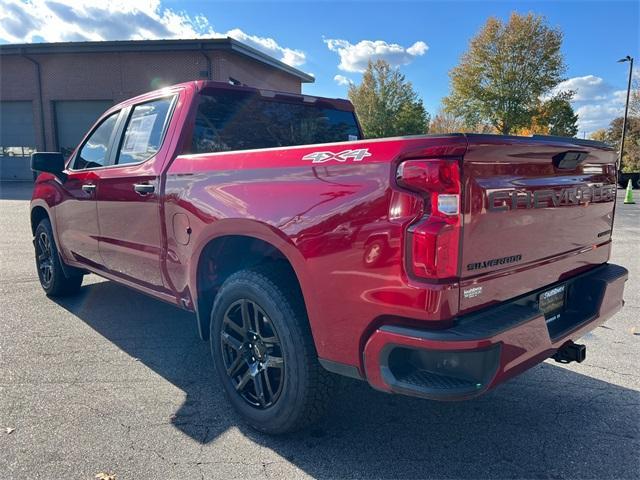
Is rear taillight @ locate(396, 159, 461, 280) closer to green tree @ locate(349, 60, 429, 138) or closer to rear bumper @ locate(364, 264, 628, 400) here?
rear bumper @ locate(364, 264, 628, 400)

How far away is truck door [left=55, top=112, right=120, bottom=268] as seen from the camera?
4.04 metres

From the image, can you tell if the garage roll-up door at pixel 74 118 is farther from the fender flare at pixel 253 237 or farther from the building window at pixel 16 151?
the fender flare at pixel 253 237

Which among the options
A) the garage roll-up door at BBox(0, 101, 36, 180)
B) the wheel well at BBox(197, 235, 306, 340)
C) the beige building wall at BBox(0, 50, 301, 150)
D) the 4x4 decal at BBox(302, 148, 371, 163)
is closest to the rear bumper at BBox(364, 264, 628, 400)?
the 4x4 decal at BBox(302, 148, 371, 163)

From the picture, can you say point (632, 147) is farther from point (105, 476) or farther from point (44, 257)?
point (105, 476)

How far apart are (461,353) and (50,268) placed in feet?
15.6

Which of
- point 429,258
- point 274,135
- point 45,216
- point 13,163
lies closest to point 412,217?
point 429,258

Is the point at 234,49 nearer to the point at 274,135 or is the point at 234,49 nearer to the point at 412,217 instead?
the point at 274,135

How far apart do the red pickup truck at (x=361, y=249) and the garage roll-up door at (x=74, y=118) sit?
2163 cm

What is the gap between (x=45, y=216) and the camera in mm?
5164

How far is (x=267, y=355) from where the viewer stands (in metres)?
2.56

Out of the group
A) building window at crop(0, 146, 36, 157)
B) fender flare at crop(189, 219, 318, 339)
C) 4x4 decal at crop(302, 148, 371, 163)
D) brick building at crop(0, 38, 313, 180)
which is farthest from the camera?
building window at crop(0, 146, 36, 157)

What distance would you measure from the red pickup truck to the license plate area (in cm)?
1

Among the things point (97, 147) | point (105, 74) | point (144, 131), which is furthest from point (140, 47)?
point (144, 131)

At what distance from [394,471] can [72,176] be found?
3775 mm
